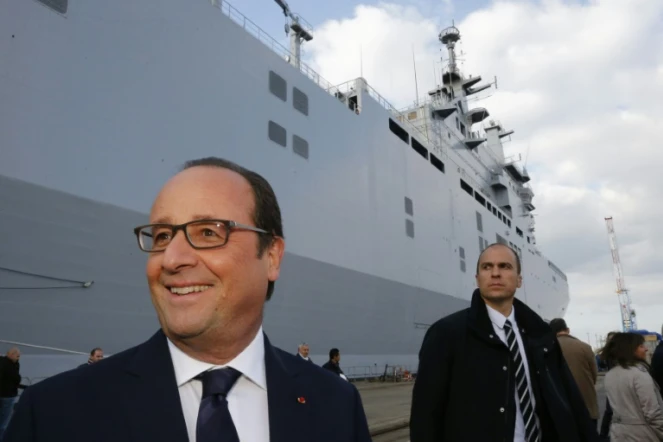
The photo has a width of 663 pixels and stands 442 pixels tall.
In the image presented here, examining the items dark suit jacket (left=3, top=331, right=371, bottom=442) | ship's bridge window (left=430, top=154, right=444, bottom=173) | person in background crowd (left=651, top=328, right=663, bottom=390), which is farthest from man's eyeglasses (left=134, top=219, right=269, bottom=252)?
ship's bridge window (left=430, top=154, right=444, bottom=173)

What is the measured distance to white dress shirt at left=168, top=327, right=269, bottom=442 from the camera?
3.98 ft

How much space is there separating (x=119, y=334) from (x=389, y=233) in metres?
9.41

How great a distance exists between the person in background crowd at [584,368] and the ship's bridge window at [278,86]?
9382 mm

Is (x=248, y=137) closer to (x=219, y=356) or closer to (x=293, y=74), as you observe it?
(x=293, y=74)

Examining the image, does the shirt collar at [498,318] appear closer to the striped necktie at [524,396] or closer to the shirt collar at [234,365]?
the striped necktie at [524,396]

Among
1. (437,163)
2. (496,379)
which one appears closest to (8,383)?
(496,379)

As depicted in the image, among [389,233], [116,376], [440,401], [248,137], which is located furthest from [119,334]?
[389,233]

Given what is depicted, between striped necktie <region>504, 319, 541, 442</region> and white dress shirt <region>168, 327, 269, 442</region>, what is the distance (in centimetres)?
181

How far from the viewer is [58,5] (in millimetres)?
7426

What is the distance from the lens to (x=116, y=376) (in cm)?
119

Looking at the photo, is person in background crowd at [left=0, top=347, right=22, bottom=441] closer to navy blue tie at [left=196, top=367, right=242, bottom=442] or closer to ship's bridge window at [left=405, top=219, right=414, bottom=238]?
navy blue tie at [left=196, top=367, right=242, bottom=442]

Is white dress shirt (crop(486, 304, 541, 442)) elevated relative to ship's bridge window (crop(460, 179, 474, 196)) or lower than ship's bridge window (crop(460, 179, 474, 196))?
lower

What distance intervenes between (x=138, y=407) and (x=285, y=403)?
373 millimetres

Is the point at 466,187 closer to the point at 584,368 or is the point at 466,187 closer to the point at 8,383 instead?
the point at 584,368
